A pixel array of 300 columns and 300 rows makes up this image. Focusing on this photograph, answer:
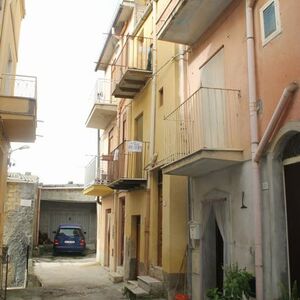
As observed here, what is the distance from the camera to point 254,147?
6977 mm

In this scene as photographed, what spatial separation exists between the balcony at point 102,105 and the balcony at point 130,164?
3.12 meters

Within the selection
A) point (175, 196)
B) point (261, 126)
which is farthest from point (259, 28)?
point (175, 196)

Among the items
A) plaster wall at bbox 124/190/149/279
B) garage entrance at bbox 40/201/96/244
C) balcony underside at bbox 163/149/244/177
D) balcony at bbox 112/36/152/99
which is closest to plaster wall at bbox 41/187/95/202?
garage entrance at bbox 40/201/96/244

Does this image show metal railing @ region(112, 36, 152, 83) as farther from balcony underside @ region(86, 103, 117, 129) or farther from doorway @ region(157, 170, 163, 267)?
doorway @ region(157, 170, 163, 267)

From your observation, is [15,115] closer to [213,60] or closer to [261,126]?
[213,60]

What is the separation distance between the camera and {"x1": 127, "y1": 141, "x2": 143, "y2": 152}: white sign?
12805 millimetres

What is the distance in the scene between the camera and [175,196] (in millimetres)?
10625

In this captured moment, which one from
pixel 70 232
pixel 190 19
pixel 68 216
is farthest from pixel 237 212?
pixel 68 216

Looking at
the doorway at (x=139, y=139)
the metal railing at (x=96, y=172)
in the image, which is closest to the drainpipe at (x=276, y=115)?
the doorway at (x=139, y=139)

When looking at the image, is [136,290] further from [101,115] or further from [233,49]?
[101,115]

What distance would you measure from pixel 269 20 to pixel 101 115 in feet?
41.0

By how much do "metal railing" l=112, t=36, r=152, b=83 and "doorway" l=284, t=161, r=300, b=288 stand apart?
25.1 feet

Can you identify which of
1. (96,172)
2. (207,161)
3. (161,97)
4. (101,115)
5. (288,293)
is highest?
(101,115)

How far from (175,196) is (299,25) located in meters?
5.62
